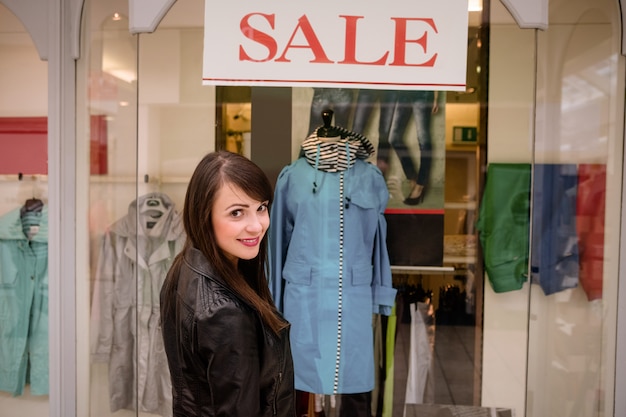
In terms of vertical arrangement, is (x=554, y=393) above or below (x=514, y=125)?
below

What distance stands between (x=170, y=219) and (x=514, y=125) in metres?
1.74

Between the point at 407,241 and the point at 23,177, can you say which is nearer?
the point at 407,241

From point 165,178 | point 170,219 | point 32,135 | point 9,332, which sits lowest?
point 9,332

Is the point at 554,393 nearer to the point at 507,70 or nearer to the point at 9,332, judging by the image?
the point at 507,70

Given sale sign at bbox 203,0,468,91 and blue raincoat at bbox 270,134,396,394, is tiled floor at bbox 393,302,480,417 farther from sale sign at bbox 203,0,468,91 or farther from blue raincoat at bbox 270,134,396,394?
sale sign at bbox 203,0,468,91

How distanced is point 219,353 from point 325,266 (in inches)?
48.0

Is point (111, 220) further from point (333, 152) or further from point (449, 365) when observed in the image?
point (449, 365)

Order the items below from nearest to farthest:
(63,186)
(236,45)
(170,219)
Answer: (236,45) → (63,186) → (170,219)

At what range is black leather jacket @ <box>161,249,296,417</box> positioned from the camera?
52.7 inches

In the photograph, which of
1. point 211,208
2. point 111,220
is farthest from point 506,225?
point 111,220

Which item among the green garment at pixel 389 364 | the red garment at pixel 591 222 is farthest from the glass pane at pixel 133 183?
the red garment at pixel 591 222

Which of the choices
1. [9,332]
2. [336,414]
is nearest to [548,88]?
[336,414]

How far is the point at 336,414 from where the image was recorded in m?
2.74

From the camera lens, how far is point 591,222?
106 inches
